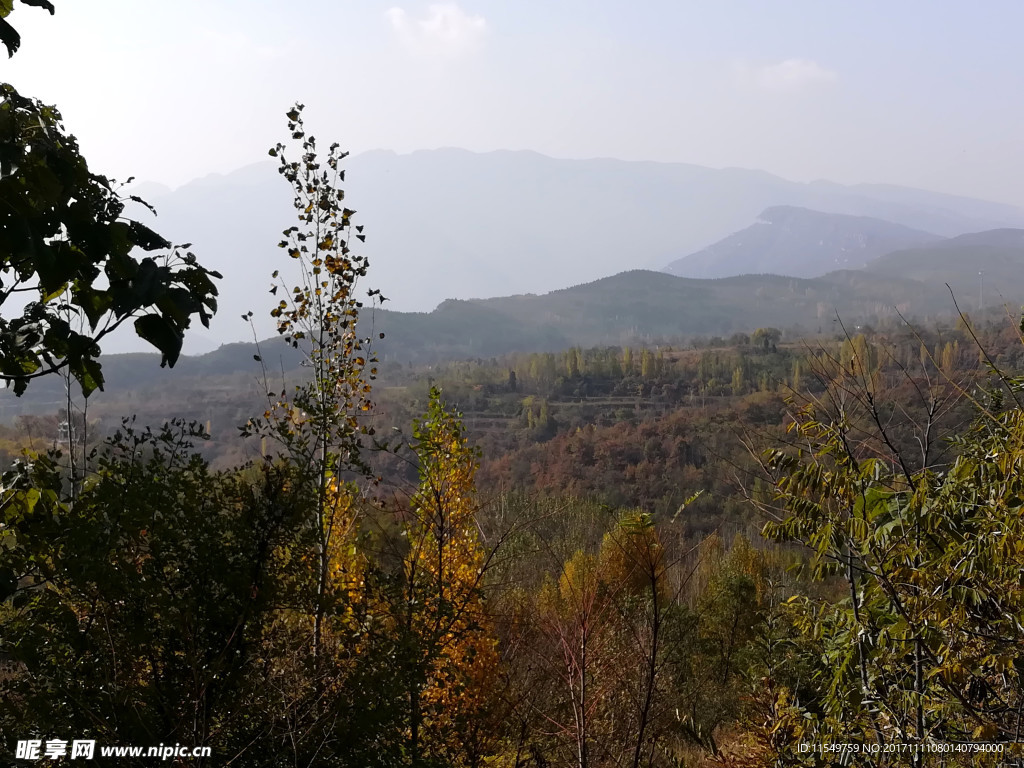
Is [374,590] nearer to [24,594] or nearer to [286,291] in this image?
[24,594]

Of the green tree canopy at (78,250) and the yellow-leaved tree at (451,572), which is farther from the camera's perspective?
the yellow-leaved tree at (451,572)

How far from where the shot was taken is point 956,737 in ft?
11.2

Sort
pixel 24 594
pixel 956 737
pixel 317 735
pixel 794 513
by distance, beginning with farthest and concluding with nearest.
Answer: pixel 794 513, pixel 956 737, pixel 317 735, pixel 24 594

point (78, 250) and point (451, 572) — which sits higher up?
point (78, 250)

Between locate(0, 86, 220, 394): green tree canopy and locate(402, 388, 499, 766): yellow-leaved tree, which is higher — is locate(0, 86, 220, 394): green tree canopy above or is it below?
above

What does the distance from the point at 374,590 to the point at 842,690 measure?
2.39m

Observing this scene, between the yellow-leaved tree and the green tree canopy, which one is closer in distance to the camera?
the green tree canopy

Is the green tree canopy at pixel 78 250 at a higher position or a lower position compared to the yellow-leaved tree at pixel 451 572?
higher

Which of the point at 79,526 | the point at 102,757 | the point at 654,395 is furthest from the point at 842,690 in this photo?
the point at 654,395

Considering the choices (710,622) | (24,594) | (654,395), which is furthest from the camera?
(654,395)

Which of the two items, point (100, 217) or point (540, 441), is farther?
point (540, 441)

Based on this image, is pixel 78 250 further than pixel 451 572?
No

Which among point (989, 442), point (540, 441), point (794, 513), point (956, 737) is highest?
point (989, 442)

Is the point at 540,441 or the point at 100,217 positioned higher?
the point at 100,217
